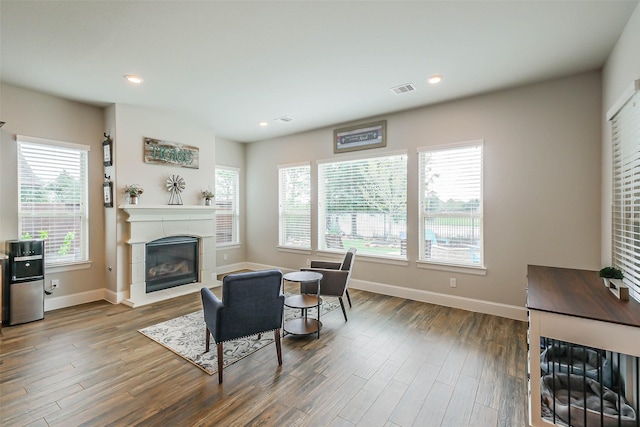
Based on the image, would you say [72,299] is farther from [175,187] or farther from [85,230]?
[175,187]

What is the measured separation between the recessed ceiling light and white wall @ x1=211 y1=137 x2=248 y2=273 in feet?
8.74

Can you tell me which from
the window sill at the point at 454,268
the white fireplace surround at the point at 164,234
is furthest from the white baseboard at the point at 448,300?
the white fireplace surround at the point at 164,234

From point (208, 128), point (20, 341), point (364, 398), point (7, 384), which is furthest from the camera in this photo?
point (208, 128)

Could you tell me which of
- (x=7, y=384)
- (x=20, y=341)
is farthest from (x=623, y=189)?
(x=20, y=341)

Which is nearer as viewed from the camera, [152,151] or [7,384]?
[7,384]

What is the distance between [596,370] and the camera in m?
A: 2.37

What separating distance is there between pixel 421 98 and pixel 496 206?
70.4 inches

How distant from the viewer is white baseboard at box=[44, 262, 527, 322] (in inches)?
148

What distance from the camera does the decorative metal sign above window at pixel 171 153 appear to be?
15.0 ft

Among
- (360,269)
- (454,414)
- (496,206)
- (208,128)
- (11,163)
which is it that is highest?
(208,128)

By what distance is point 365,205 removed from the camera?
5020 mm

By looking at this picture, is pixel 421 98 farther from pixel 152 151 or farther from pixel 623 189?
pixel 152 151

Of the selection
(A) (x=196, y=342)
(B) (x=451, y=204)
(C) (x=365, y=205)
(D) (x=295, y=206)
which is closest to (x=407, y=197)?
(B) (x=451, y=204)

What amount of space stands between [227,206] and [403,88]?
4.40 metres
